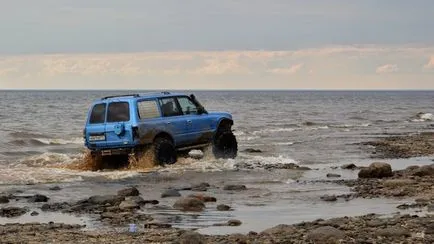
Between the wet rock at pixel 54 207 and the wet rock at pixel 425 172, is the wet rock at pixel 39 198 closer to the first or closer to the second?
the wet rock at pixel 54 207

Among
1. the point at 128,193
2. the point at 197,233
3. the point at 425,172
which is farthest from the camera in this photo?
the point at 425,172

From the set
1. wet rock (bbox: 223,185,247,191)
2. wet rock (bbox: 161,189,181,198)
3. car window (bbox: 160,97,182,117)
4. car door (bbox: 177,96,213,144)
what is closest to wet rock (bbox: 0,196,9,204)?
wet rock (bbox: 161,189,181,198)

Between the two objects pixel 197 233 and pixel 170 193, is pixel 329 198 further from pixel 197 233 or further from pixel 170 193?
pixel 197 233

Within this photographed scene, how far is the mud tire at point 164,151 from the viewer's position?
18.2 meters

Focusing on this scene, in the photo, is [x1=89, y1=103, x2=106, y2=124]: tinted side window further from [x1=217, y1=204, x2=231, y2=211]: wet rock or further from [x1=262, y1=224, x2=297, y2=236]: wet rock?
[x1=262, y1=224, x2=297, y2=236]: wet rock

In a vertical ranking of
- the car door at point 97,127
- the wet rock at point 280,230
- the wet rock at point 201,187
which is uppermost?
the car door at point 97,127

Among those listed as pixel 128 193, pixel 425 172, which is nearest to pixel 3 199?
pixel 128 193

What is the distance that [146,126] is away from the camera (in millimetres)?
17828

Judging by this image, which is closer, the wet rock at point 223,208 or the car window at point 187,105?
the wet rock at point 223,208

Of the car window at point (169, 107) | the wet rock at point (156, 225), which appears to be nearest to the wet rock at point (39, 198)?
the wet rock at point (156, 225)

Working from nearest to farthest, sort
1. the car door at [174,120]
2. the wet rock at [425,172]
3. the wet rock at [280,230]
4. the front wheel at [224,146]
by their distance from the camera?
the wet rock at [280,230], the wet rock at [425,172], the car door at [174,120], the front wheel at [224,146]

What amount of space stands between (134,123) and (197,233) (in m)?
9.23

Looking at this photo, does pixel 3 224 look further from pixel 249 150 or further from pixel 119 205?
pixel 249 150

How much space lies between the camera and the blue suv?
17656 mm
